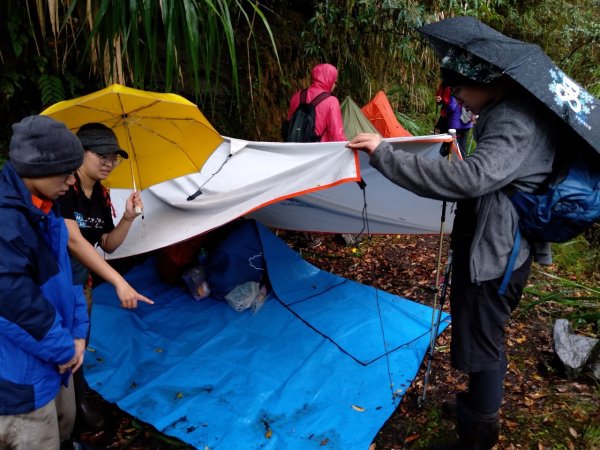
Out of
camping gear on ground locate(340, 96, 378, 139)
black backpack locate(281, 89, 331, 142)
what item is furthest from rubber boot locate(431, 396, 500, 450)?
camping gear on ground locate(340, 96, 378, 139)

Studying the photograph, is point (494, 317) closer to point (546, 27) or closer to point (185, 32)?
point (185, 32)

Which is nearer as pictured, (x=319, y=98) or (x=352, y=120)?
(x=319, y=98)

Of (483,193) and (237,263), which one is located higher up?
(483,193)

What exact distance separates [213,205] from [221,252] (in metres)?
1.12

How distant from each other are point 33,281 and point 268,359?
172cm

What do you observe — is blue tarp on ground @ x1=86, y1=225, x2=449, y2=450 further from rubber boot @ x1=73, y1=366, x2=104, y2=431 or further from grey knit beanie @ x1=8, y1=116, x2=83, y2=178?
grey knit beanie @ x1=8, y1=116, x2=83, y2=178

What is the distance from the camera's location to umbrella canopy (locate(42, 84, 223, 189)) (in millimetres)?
1850

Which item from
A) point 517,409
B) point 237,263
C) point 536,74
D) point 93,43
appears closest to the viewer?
point 536,74

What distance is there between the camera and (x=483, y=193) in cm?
140

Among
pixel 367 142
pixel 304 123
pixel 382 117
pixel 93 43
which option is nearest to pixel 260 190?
pixel 367 142

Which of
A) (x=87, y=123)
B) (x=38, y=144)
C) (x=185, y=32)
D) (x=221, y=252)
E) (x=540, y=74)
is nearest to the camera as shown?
(x=38, y=144)

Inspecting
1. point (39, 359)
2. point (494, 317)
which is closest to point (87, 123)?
point (39, 359)

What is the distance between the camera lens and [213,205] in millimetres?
2232

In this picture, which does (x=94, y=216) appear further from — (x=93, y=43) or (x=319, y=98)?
(x=319, y=98)
